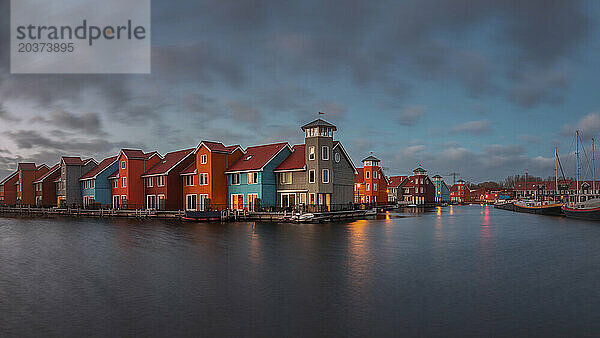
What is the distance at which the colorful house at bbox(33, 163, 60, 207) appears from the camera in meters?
99.2

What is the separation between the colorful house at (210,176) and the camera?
62594 mm

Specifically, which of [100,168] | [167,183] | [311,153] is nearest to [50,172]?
[100,168]

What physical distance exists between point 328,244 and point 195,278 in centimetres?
1373

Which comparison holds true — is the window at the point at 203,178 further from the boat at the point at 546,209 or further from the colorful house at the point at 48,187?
the boat at the point at 546,209

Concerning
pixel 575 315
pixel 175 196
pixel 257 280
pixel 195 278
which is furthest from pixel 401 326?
pixel 175 196

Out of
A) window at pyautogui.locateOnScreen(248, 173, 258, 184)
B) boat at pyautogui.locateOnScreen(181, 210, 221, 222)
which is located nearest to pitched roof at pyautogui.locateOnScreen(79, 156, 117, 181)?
boat at pyautogui.locateOnScreen(181, 210, 221, 222)


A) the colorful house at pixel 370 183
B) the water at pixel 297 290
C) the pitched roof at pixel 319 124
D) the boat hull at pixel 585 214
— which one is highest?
the pitched roof at pixel 319 124

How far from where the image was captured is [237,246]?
30125 mm

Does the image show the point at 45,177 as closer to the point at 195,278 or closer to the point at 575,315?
the point at 195,278

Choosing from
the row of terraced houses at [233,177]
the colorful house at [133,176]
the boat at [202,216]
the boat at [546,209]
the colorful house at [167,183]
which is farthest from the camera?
the boat at [546,209]

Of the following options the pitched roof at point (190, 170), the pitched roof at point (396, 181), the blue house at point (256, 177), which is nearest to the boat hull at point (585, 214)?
the blue house at point (256, 177)

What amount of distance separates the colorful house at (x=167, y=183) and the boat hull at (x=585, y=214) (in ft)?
211

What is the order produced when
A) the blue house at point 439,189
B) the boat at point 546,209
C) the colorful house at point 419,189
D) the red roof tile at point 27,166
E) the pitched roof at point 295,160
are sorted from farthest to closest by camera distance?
the blue house at point 439,189
the colorful house at point 419,189
the red roof tile at point 27,166
the boat at point 546,209
the pitched roof at point 295,160

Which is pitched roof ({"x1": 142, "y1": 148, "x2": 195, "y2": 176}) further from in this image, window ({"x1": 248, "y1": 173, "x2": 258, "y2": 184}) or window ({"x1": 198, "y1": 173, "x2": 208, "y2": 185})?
window ({"x1": 248, "y1": 173, "x2": 258, "y2": 184})
